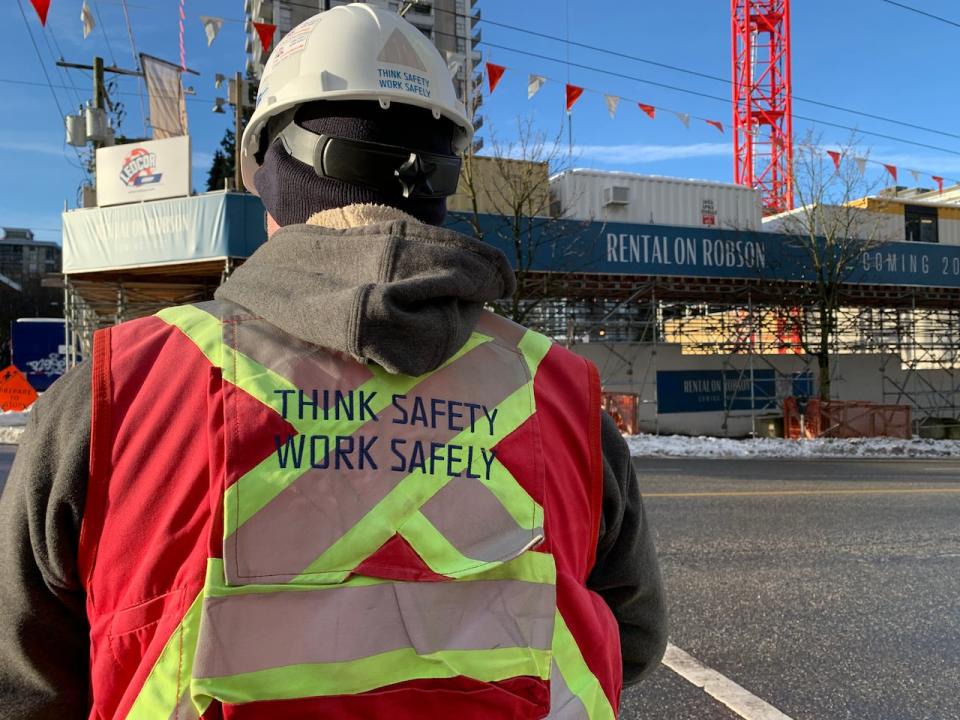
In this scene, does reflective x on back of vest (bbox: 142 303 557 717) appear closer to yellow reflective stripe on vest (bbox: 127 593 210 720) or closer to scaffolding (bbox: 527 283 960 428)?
yellow reflective stripe on vest (bbox: 127 593 210 720)

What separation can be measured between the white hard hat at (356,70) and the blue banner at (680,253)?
14360 mm

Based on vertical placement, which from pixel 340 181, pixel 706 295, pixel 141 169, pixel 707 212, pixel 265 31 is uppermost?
pixel 265 31

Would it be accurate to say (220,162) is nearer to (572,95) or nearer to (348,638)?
(572,95)

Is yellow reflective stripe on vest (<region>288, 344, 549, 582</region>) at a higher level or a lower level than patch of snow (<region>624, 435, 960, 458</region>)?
higher

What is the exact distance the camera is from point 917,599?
5078 mm

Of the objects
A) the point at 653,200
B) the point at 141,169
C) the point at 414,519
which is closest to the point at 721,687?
the point at 414,519

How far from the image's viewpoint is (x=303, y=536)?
0.97 metres

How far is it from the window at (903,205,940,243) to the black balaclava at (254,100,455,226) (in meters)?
25.7

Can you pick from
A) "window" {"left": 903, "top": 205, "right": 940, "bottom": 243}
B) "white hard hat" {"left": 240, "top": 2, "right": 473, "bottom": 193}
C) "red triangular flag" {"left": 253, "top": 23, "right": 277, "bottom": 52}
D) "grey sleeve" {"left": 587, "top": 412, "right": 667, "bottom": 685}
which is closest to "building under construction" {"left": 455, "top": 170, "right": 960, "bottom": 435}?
"window" {"left": 903, "top": 205, "right": 940, "bottom": 243}

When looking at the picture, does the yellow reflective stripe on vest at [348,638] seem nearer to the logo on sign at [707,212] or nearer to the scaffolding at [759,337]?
the scaffolding at [759,337]

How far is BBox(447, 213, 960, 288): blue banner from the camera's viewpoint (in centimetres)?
1717

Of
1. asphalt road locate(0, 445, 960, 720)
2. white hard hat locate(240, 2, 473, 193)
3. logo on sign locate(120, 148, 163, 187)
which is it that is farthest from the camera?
logo on sign locate(120, 148, 163, 187)

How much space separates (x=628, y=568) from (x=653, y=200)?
1959cm

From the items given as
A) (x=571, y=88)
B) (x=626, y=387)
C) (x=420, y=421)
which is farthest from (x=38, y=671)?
(x=626, y=387)
